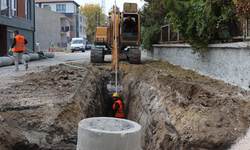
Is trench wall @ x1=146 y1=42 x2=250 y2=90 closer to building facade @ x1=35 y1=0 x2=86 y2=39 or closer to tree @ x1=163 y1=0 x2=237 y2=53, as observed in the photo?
tree @ x1=163 y1=0 x2=237 y2=53

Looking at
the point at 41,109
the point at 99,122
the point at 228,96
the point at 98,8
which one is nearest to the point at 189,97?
the point at 228,96

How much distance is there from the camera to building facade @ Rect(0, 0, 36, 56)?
18.1 metres

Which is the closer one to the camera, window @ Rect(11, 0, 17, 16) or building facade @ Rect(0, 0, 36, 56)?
building facade @ Rect(0, 0, 36, 56)

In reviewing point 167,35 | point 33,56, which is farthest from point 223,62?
point 33,56

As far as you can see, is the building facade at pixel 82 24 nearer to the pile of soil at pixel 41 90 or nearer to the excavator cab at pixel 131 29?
the excavator cab at pixel 131 29

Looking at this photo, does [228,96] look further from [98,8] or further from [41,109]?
[98,8]

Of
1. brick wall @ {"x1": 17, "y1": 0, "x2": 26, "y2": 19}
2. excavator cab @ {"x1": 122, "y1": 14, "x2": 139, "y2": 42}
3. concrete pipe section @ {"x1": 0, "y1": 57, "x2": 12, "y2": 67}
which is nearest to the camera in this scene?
excavator cab @ {"x1": 122, "y1": 14, "x2": 139, "y2": 42}

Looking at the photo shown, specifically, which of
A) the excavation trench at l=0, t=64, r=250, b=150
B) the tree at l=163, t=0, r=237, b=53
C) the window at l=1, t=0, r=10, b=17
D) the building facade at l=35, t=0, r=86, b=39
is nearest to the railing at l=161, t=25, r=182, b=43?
the tree at l=163, t=0, r=237, b=53

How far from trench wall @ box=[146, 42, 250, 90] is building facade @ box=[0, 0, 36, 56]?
12686 mm

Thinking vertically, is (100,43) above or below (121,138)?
above

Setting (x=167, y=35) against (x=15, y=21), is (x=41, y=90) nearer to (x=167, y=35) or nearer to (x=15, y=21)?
(x=167, y=35)

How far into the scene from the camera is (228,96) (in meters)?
5.45

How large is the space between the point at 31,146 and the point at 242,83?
5.59 metres

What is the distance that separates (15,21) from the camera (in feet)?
63.7
